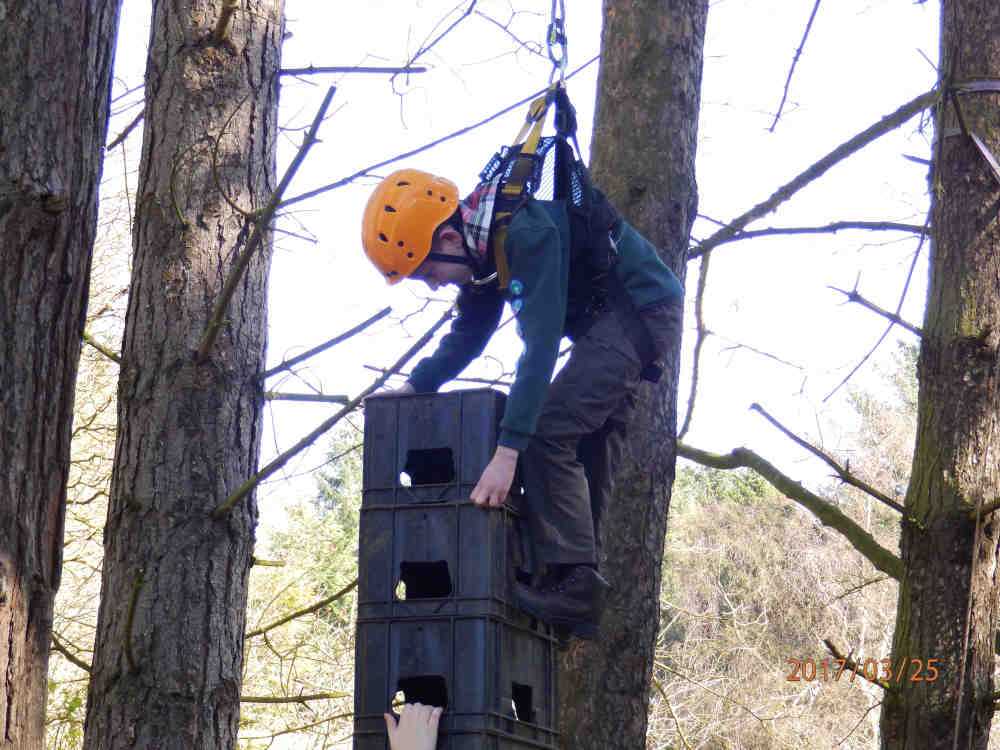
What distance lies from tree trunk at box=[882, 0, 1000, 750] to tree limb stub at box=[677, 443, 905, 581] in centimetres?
68

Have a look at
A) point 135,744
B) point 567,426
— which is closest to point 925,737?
point 567,426

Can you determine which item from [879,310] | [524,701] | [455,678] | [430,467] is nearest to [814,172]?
[879,310]

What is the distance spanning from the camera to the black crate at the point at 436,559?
3.41m

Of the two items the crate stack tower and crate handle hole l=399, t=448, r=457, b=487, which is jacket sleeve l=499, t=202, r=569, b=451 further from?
crate handle hole l=399, t=448, r=457, b=487

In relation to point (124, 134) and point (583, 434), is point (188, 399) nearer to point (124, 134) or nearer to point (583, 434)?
point (583, 434)

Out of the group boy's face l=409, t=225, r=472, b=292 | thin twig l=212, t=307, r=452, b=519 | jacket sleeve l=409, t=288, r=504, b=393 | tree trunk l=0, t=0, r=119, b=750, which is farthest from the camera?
jacket sleeve l=409, t=288, r=504, b=393

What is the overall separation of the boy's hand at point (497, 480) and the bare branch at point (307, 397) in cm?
64

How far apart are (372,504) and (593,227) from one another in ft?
3.58

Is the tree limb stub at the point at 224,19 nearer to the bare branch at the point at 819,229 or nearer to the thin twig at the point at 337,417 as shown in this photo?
the thin twig at the point at 337,417

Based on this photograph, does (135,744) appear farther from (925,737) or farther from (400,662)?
(925,737)

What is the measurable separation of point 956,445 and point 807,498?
1.15 meters

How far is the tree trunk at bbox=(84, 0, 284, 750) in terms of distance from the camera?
3.45 meters

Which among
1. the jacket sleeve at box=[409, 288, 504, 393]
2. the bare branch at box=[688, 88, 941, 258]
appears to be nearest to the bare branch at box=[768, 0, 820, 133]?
the bare branch at box=[688, 88, 941, 258]

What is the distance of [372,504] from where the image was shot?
142 inches
